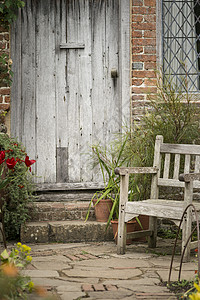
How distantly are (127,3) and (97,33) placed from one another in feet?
1.61

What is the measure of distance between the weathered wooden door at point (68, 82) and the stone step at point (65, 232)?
3.04 feet

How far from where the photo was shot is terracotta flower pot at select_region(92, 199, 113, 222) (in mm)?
4402

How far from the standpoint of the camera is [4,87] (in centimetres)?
498

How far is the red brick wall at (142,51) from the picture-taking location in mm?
5027

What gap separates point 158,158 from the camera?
4.15m

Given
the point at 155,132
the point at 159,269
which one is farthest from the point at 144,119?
the point at 159,269

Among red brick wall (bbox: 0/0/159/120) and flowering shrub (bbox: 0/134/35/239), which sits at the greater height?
red brick wall (bbox: 0/0/159/120)

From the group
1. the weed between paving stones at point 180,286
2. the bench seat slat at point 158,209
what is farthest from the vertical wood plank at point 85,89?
the weed between paving stones at point 180,286

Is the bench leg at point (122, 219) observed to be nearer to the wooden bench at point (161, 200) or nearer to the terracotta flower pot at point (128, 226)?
the wooden bench at point (161, 200)

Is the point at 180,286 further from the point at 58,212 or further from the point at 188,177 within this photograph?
the point at 58,212

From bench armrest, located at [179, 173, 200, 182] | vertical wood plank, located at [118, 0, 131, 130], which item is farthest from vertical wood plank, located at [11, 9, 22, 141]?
bench armrest, located at [179, 173, 200, 182]

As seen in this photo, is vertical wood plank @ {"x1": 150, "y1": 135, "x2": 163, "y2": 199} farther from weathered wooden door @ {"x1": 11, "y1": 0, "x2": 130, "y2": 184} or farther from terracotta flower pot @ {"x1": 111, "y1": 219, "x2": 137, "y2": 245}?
weathered wooden door @ {"x1": 11, "y1": 0, "x2": 130, "y2": 184}

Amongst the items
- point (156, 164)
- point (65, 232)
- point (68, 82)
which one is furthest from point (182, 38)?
point (65, 232)

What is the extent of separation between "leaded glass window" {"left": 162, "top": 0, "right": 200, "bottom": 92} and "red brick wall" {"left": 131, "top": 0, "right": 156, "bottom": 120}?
0.66ft
